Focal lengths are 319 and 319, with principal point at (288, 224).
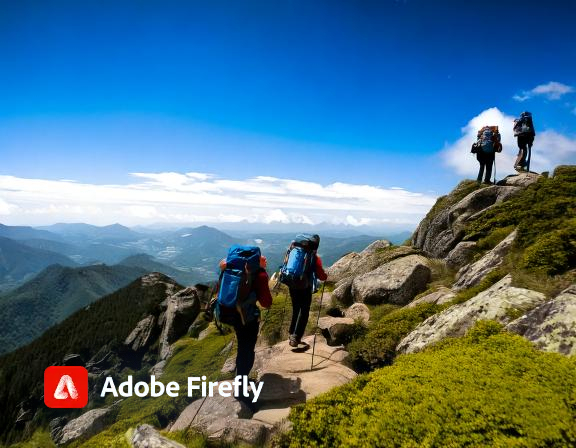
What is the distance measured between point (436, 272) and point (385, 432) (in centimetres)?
1322

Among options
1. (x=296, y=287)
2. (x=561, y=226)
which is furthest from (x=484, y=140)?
(x=296, y=287)

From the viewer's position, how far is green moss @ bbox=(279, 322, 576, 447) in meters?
3.98

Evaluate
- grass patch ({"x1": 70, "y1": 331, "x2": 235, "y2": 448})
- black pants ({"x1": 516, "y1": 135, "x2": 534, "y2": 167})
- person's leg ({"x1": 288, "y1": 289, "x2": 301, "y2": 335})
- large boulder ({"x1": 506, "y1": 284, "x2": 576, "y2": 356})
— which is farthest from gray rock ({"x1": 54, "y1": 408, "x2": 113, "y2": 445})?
black pants ({"x1": 516, "y1": 135, "x2": 534, "y2": 167})

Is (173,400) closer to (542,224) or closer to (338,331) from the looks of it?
(338,331)

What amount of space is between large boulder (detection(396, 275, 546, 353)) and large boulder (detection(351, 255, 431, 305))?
248 inches

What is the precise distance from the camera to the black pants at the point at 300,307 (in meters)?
11.4

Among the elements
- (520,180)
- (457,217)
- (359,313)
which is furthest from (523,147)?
(359,313)

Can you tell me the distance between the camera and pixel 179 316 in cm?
3512

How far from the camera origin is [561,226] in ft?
33.5

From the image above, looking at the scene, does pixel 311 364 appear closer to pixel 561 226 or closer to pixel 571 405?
pixel 571 405

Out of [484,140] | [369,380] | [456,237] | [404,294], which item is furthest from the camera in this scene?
[484,140]

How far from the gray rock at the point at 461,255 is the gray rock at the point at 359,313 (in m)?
4.89

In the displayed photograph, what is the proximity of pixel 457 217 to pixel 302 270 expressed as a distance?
42.0ft

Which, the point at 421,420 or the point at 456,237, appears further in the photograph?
the point at 456,237
